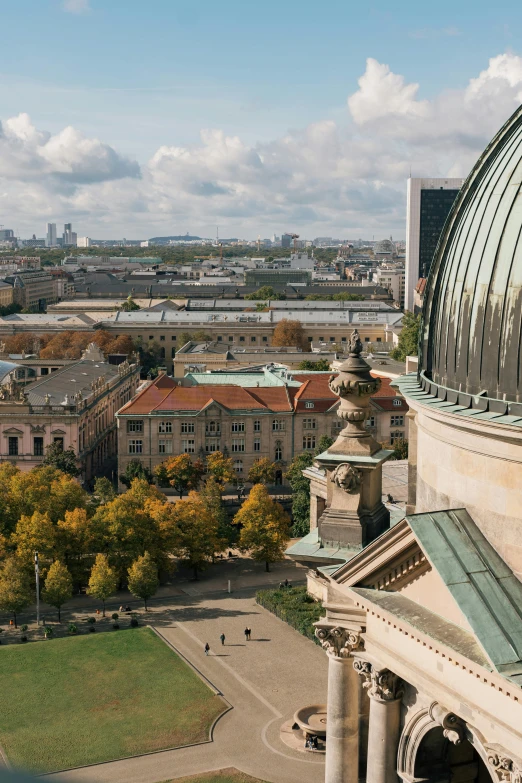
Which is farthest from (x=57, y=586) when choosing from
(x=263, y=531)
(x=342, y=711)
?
(x=342, y=711)

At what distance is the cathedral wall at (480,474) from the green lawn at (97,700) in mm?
33473

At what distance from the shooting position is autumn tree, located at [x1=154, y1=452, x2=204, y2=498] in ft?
376

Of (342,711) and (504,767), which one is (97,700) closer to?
(342,711)

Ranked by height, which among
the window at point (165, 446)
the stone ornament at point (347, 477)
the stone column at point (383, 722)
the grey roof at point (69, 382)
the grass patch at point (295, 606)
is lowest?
the grass patch at point (295, 606)

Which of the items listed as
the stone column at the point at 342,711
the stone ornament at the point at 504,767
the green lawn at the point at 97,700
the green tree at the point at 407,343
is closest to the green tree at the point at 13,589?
the green lawn at the point at 97,700

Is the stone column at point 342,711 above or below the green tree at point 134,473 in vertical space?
above

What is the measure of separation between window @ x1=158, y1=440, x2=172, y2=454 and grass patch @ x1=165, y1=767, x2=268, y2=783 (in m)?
68.6

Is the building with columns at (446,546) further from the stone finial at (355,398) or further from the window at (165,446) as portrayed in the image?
the window at (165,446)

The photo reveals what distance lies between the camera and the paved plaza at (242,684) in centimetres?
5400

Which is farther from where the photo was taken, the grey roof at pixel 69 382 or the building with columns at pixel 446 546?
the grey roof at pixel 69 382

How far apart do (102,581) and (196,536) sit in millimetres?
11237

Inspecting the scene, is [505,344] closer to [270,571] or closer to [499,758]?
[499,758]

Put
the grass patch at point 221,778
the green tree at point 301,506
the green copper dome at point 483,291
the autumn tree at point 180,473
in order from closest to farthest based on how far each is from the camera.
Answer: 1. the green copper dome at point 483,291
2. the grass patch at point 221,778
3. the green tree at point 301,506
4. the autumn tree at point 180,473

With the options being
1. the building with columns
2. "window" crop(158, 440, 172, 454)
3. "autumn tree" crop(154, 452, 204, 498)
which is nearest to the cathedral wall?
the building with columns
